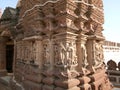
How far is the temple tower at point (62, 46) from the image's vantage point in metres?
3.71

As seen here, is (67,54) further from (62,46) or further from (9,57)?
(9,57)

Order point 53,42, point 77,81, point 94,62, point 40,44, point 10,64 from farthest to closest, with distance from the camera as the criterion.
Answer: point 10,64
point 94,62
point 40,44
point 53,42
point 77,81

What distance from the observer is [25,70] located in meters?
5.04

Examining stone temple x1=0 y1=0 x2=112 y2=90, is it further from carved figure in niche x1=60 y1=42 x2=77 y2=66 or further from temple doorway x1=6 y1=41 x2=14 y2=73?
temple doorway x1=6 y1=41 x2=14 y2=73

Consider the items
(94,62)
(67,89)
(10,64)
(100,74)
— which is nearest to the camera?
(67,89)

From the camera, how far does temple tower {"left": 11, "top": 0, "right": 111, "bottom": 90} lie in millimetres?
3715

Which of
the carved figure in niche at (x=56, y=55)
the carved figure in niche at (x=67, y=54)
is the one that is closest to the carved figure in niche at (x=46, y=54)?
the carved figure in niche at (x=56, y=55)

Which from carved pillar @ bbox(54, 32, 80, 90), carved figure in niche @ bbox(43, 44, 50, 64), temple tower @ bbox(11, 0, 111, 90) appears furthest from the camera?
carved figure in niche @ bbox(43, 44, 50, 64)

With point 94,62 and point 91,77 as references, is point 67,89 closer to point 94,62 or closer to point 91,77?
point 91,77

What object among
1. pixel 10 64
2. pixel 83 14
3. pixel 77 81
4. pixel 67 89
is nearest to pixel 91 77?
pixel 77 81

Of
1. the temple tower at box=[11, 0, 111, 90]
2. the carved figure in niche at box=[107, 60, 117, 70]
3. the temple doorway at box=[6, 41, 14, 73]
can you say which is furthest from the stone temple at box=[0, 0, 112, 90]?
the temple doorway at box=[6, 41, 14, 73]

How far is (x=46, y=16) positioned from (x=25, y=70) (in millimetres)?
2047

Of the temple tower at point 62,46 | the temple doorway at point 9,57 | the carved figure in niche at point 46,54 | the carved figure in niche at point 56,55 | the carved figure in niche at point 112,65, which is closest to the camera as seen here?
the temple tower at point 62,46

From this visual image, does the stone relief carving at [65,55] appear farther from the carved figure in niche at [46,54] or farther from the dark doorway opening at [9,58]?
the dark doorway opening at [9,58]
